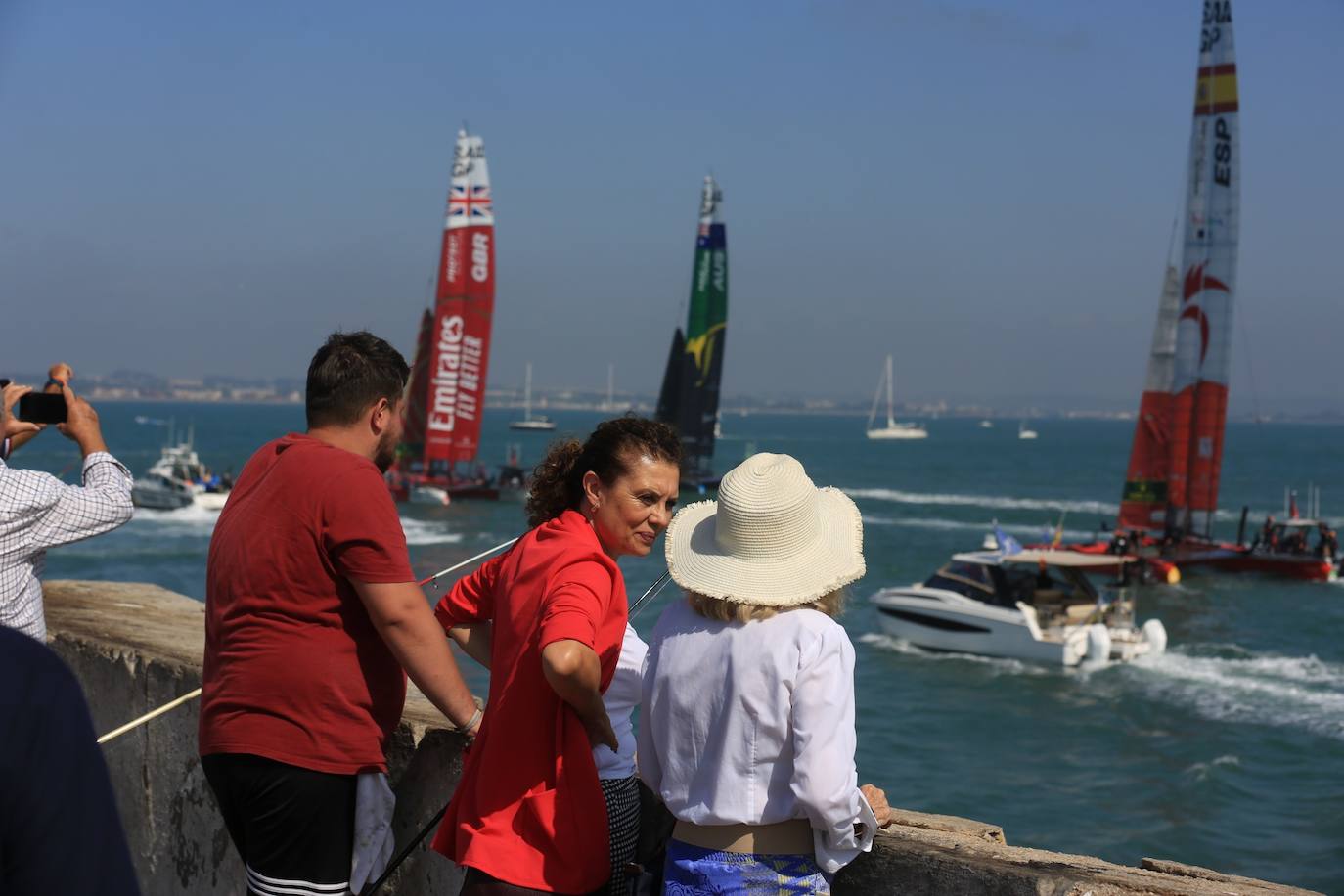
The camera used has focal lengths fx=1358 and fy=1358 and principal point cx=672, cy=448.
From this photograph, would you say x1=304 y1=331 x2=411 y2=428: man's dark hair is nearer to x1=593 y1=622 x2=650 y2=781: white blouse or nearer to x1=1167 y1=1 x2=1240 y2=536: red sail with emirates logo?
x1=593 y1=622 x2=650 y2=781: white blouse

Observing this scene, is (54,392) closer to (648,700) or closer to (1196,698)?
(648,700)

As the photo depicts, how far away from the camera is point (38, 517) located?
2.74 meters

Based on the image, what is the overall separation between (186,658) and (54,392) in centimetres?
99

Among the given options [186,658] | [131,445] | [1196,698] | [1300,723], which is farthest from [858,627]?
[131,445]

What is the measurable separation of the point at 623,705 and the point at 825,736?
1.61 feet

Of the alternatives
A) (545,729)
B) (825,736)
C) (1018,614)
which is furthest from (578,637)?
(1018,614)

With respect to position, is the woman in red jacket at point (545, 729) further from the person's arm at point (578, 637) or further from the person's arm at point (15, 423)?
the person's arm at point (15, 423)

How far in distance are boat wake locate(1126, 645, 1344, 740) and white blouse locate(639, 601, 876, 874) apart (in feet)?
63.2

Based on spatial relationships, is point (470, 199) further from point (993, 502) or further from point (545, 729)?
point (545, 729)

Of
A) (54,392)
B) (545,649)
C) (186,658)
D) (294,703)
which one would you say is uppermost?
(54,392)

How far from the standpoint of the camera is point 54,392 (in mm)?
2969

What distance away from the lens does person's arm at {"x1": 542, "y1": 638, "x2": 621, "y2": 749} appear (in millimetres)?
2158

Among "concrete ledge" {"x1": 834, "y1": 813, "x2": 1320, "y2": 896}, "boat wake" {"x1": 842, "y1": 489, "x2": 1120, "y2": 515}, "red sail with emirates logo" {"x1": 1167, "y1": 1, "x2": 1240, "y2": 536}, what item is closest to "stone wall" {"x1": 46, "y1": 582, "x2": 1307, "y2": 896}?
"concrete ledge" {"x1": 834, "y1": 813, "x2": 1320, "y2": 896}

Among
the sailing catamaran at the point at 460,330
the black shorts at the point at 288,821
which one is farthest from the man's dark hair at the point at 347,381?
the sailing catamaran at the point at 460,330
